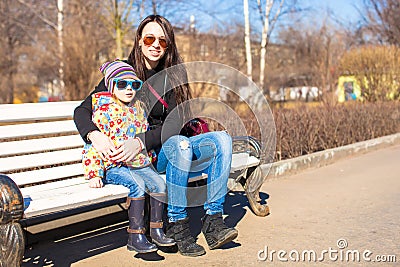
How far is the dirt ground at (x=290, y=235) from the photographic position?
3.50 m

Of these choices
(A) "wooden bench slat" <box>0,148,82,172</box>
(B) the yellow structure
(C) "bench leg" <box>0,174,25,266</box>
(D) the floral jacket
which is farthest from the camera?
(B) the yellow structure

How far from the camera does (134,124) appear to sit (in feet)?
11.3

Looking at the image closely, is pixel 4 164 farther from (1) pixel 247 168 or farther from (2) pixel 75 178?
(1) pixel 247 168

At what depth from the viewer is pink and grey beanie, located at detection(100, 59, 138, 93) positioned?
3.40 m

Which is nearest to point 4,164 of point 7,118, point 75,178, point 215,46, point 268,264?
point 7,118

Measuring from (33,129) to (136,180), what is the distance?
0.97 m

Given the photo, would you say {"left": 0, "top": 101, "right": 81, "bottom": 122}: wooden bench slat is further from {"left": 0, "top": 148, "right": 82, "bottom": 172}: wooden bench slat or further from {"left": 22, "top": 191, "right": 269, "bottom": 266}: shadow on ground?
{"left": 22, "top": 191, "right": 269, "bottom": 266}: shadow on ground

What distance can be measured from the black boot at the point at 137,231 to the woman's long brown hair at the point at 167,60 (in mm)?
874

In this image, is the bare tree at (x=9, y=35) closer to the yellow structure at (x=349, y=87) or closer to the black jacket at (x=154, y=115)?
the yellow structure at (x=349, y=87)

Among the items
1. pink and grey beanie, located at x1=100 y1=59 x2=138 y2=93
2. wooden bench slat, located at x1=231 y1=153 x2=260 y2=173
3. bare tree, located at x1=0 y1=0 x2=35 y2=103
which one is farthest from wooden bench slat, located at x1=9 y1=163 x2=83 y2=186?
bare tree, located at x1=0 y1=0 x2=35 y2=103

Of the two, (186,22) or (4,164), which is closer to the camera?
(4,164)

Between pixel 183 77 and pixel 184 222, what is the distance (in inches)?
43.5

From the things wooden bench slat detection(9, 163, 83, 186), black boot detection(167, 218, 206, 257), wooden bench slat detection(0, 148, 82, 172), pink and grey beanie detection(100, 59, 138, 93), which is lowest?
black boot detection(167, 218, 206, 257)

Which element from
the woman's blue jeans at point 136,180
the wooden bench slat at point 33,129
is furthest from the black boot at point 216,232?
the wooden bench slat at point 33,129
